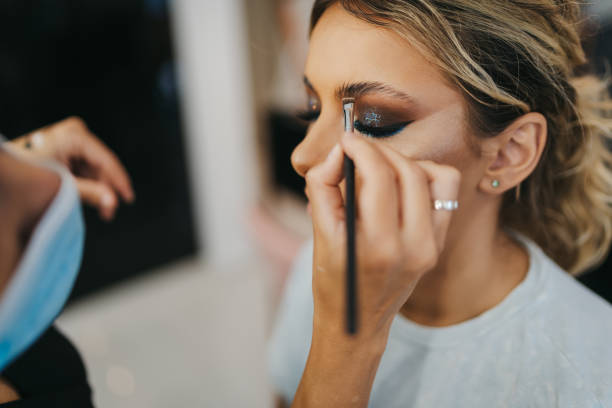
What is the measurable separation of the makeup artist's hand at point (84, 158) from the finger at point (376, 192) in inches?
12.7

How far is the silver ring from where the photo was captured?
0.34 metres

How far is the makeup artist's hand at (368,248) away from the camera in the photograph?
0.31 metres

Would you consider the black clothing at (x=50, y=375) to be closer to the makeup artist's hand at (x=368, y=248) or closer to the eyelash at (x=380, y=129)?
the makeup artist's hand at (x=368, y=248)

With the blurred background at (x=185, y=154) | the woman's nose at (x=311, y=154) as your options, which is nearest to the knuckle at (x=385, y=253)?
the woman's nose at (x=311, y=154)

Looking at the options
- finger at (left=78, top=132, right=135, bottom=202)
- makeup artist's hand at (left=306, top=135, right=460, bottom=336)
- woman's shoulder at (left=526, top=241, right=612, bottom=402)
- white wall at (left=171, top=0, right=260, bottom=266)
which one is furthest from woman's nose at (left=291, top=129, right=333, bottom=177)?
white wall at (left=171, top=0, right=260, bottom=266)

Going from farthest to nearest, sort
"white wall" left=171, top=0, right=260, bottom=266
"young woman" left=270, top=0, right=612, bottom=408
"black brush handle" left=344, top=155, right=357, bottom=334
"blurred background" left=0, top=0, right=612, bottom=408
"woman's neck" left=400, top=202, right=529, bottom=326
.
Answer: "white wall" left=171, top=0, right=260, bottom=266, "blurred background" left=0, top=0, right=612, bottom=408, "woman's neck" left=400, top=202, right=529, bottom=326, "young woman" left=270, top=0, right=612, bottom=408, "black brush handle" left=344, top=155, right=357, bottom=334

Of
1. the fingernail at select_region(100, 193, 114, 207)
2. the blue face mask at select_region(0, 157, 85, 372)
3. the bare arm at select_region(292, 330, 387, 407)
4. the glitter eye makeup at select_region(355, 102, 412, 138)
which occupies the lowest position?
the bare arm at select_region(292, 330, 387, 407)

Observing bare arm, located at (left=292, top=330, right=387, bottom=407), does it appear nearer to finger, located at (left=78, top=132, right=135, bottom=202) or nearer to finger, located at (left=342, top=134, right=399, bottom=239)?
finger, located at (left=342, top=134, right=399, bottom=239)

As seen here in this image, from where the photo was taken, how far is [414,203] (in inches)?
12.6

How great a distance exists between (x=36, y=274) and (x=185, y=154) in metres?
1.77

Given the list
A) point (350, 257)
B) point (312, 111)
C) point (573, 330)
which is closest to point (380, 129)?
point (312, 111)

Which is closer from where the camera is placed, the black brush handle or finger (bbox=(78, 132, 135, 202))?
the black brush handle

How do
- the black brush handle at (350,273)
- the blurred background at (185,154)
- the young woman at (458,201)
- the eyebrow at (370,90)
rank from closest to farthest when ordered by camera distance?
the black brush handle at (350,273), the young woman at (458,201), the eyebrow at (370,90), the blurred background at (185,154)

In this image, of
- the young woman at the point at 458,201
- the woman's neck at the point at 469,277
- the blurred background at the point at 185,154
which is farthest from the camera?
the blurred background at the point at 185,154
